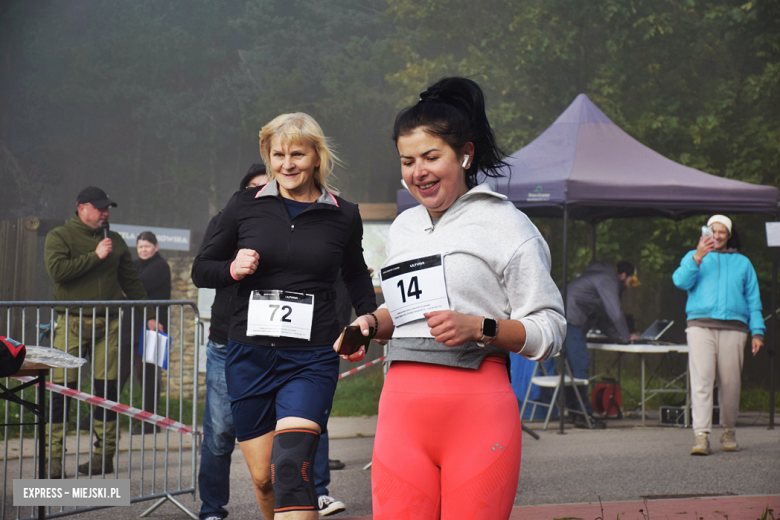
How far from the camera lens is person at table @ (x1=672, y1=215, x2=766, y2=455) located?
691 cm

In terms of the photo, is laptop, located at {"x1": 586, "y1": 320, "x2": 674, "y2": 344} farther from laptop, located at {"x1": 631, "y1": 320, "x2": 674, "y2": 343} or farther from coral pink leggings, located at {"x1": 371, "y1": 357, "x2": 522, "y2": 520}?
coral pink leggings, located at {"x1": 371, "y1": 357, "x2": 522, "y2": 520}

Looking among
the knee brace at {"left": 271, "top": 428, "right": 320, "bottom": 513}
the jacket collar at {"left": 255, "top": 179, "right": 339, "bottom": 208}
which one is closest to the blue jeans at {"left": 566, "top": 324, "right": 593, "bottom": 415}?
the jacket collar at {"left": 255, "top": 179, "right": 339, "bottom": 208}

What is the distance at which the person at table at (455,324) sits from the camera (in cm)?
188

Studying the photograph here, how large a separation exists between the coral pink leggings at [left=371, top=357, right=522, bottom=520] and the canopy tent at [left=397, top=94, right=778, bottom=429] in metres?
5.82

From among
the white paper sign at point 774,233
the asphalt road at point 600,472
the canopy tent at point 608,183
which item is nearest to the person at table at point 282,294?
the asphalt road at point 600,472

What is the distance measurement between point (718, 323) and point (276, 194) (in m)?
5.08

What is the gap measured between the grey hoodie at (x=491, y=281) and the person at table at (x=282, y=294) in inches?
39.1

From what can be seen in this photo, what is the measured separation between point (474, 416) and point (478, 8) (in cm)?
1436

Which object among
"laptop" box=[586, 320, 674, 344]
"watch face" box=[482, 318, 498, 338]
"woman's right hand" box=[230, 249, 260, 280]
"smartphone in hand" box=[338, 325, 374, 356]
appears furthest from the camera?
"laptop" box=[586, 320, 674, 344]

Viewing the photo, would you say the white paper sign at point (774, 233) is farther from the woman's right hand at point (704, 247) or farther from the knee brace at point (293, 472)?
the knee brace at point (293, 472)

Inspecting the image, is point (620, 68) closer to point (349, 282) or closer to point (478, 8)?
point (478, 8)

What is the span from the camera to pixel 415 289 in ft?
6.62

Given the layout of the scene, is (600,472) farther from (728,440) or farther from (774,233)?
(774,233)

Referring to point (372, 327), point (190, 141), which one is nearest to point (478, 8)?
point (190, 141)
